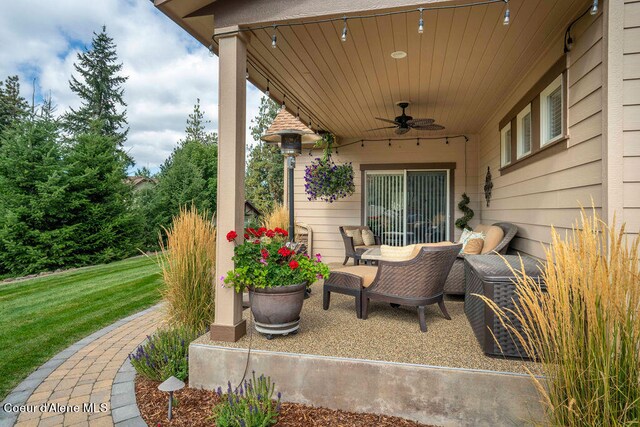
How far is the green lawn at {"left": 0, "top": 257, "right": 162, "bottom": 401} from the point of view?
3.07 m

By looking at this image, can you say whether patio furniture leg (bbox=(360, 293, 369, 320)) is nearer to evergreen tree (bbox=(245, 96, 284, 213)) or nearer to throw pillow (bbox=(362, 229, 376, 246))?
throw pillow (bbox=(362, 229, 376, 246))

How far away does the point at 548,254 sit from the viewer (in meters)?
1.64

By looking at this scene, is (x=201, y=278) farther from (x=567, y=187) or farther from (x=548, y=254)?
(x=567, y=187)

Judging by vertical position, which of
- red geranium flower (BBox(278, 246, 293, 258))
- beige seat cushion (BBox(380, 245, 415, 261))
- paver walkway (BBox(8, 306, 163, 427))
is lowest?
paver walkway (BBox(8, 306, 163, 427))

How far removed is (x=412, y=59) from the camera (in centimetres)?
372

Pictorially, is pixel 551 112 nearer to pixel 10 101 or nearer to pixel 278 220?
pixel 278 220

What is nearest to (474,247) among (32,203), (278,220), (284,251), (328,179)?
(284,251)

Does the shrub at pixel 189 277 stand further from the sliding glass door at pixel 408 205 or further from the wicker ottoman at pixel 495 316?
the sliding glass door at pixel 408 205

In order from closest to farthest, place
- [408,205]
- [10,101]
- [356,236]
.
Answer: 1. [356,236]
2. [408,205]
3. [10,101]

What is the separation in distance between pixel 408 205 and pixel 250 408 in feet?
18.2

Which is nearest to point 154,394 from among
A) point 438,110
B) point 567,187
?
point 567,187

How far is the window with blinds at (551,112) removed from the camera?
3199 millimetres

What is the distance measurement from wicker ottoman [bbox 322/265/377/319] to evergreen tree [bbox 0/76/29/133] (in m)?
19.3

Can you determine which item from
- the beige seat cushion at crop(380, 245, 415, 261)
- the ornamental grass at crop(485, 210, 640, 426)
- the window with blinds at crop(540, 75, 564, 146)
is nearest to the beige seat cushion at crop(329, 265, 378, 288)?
the beige seat cushion at crop(380, 245, 415, 261)
